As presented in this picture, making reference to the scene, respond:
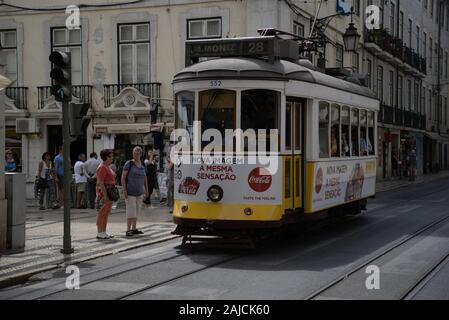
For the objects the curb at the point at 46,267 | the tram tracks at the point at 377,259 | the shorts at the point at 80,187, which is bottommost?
the curb at the point at 46,267

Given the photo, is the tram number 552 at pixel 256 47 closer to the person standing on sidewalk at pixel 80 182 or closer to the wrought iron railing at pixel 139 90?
the person standing on sidewalk at pixel 80 182

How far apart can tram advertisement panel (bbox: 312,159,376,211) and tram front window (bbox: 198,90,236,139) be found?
1955 millimetres

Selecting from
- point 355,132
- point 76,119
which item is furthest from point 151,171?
point 76,119

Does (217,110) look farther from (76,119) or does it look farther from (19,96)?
(19,96)

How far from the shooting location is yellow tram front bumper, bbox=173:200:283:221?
10.4m

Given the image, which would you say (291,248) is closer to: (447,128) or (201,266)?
(201,266)

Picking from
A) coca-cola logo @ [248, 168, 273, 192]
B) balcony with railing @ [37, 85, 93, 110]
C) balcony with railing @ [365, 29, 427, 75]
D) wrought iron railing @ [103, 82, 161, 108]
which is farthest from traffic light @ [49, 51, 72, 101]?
balcony with railing @ [365, 29, 427, 75]

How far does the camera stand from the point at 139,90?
75.6 ft

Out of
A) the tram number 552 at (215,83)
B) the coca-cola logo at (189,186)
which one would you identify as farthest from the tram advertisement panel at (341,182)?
the tram number 552 at (215,83)

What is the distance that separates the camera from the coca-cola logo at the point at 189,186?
1070cm

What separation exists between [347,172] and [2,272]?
740 centimetres

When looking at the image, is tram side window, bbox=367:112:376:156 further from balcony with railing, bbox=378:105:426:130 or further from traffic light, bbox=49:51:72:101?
balcony with railing, bbox=378:105:426:130

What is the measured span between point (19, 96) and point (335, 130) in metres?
15.3

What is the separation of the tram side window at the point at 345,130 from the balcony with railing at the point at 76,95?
12.5 metres
